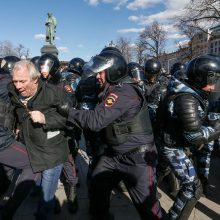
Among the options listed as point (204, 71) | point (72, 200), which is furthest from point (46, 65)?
point (204, 71)

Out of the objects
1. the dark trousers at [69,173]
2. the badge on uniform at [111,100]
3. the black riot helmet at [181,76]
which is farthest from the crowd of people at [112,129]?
the dark trousers at [69,173]

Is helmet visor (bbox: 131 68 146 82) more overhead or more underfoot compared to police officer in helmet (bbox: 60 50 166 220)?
more overhead

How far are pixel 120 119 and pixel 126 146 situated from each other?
26cm

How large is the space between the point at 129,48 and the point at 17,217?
52.4m

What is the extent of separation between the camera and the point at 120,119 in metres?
2.79

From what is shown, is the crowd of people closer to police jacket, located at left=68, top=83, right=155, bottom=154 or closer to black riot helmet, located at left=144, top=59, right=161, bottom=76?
police jacket, located at left=68, top=83, right=155, bottom=154

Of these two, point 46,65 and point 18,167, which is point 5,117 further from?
point 46,65

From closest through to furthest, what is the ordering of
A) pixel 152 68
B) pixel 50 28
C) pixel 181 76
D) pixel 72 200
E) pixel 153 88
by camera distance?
pixel 72 200 < pixel 181 76 < pixel 153 88 < pixel 152 68 < pixel 50 28

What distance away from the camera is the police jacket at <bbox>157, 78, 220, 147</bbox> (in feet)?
9.06

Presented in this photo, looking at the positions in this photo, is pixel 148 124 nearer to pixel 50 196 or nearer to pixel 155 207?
pixel 155 207

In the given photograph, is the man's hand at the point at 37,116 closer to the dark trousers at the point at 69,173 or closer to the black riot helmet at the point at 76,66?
the dark trousers at the point at 69,173

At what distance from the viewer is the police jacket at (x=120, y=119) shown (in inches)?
104

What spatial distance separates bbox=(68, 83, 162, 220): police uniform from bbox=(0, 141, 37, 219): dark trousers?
0.63 meters

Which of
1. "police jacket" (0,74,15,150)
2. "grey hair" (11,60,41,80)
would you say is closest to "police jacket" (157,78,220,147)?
"grey hair" (11,60,41,80)
